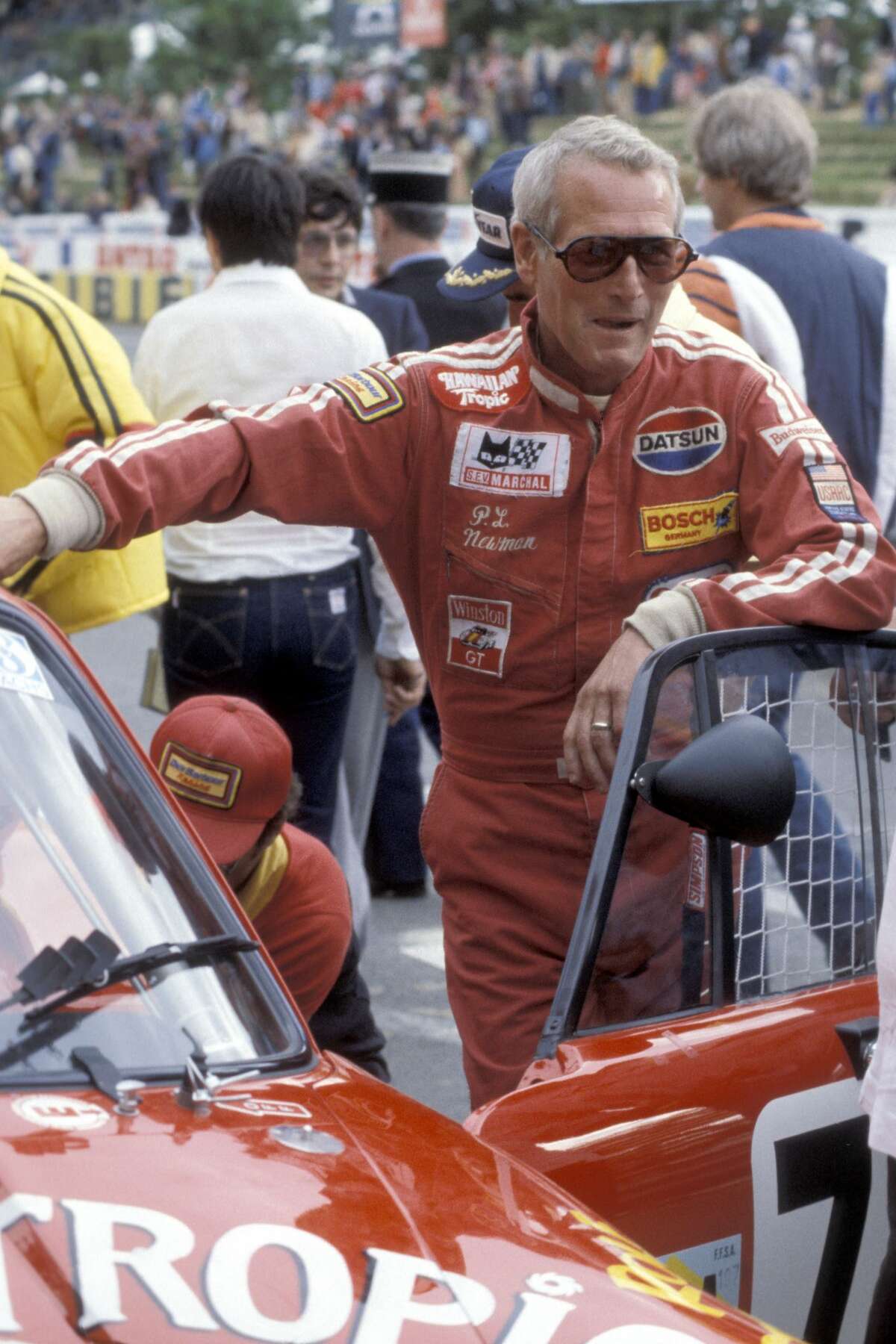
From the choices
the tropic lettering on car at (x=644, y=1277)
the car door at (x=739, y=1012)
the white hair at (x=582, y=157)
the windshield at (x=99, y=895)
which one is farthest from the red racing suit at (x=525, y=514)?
the tropic lettering on car at (x=644, y=1277)

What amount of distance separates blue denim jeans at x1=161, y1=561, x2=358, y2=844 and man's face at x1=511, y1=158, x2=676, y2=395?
5.62 feet

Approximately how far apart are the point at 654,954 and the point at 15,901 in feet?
2.90

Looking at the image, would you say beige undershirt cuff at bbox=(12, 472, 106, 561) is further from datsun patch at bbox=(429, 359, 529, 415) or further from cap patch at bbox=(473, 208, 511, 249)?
cap patch at bbox=(473, 208, 511, 249)

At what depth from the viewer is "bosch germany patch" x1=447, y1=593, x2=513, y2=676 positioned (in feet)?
9.45

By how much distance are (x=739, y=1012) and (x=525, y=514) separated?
0.79m

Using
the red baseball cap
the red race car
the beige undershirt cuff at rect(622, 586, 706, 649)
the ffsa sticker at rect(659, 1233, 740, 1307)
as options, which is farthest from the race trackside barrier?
the ffsa sticker at rect(659, 1233, 740, 1307)

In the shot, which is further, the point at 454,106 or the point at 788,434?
the point at 454,106

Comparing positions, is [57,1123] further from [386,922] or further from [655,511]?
[386,922]

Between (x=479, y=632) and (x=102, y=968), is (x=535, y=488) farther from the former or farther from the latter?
(x=102, y=968)

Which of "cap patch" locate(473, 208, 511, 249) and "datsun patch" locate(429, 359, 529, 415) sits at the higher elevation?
"cap patch" locate(473, 208, 511, 249)

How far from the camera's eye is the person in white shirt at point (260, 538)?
14.6ft

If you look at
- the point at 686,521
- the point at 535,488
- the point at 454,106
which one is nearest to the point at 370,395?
the point at 535,488

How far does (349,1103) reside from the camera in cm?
199

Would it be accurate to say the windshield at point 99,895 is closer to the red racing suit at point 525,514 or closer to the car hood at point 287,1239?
the car hood at point 287,1239
